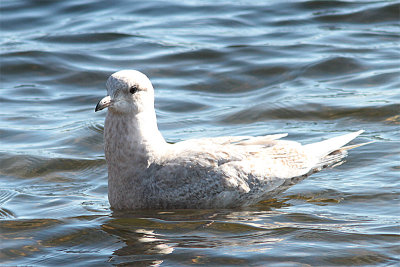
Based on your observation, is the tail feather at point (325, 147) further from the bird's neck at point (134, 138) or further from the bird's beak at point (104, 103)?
the bird's beak at point (104, 103)

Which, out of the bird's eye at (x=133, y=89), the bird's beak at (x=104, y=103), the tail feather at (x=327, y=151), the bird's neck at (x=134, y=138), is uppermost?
the bird's eye at (x=133, y=89)

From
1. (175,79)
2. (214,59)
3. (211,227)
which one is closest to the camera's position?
(211,227)

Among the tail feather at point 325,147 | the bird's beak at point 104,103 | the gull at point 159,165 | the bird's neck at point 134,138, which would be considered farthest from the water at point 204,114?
the bird's beak at point 104,103

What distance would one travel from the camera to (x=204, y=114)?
391 inches

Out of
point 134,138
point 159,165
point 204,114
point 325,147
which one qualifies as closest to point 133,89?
point 134,138

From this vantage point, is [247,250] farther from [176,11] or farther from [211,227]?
[176,11]

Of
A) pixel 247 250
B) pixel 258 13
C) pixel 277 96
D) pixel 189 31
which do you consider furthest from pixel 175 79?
pixel 247 250

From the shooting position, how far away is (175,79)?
11.8 meters

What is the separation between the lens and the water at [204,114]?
5.68m

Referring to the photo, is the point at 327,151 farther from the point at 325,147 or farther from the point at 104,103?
the point at 104,103

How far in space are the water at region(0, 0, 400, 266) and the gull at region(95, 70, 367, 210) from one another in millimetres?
146

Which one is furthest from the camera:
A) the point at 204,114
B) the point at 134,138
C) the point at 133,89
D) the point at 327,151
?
the point at 204,114

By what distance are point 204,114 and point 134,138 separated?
366 centimetres

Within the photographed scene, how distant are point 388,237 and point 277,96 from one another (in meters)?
5.02
